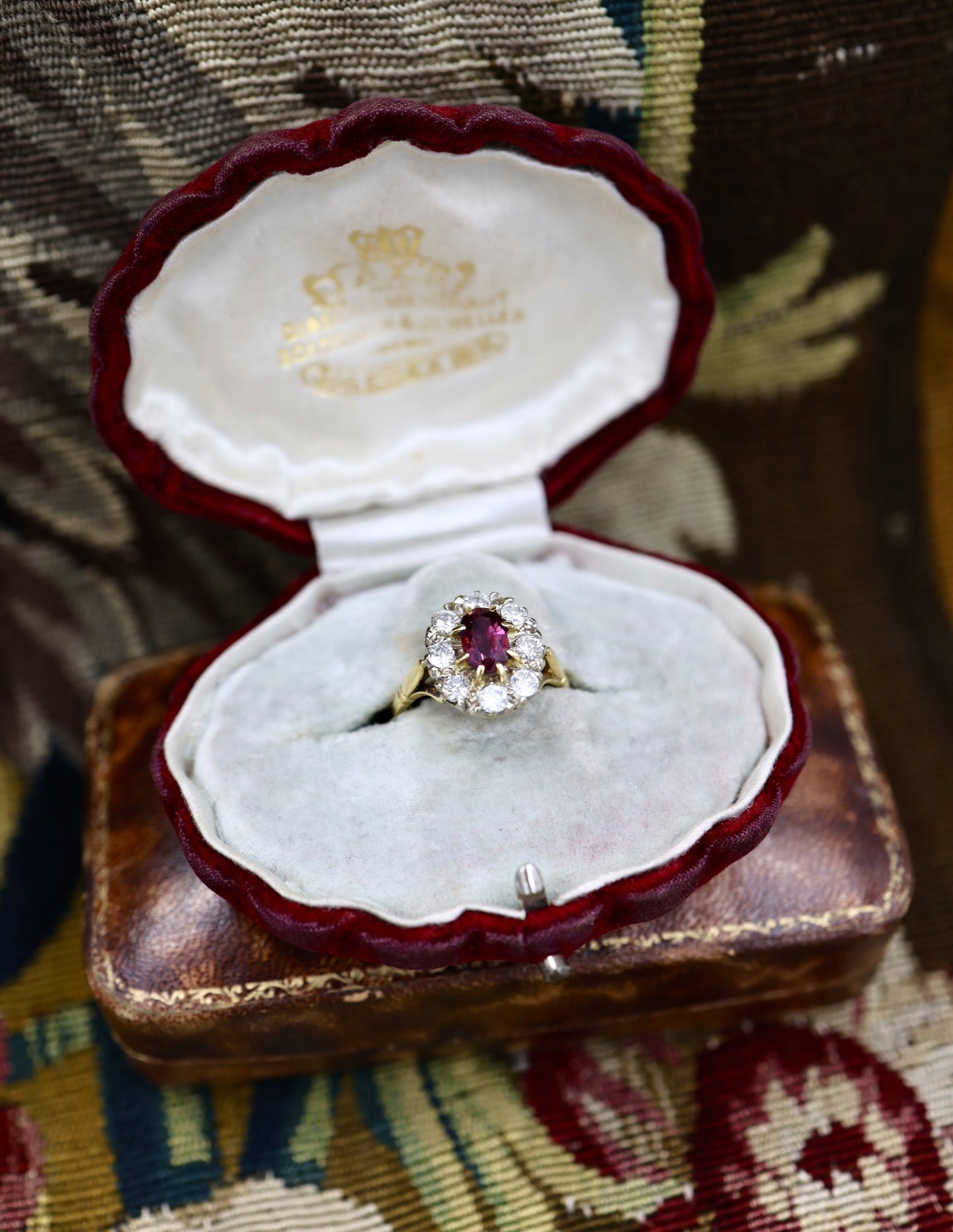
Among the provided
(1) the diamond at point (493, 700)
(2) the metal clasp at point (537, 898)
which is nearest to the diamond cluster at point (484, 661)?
(1) the diamond at point (493, 700)

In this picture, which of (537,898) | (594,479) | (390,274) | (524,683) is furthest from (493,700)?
(594,479)

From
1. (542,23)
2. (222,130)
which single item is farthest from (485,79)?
(222,130)

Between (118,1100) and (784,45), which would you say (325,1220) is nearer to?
(118,1100)

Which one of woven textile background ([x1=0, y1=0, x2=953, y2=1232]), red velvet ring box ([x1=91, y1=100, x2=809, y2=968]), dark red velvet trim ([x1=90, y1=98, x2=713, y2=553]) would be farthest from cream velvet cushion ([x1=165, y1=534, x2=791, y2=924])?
woven textile background ([x1=0, y1=0, x2=953, y2=1232])

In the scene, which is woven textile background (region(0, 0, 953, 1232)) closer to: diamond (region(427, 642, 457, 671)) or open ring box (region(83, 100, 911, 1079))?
open ring box (region(83, 100, 911, 1079))

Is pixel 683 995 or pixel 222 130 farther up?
pixel 222 130

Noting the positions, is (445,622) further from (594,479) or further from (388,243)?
(594,479)
